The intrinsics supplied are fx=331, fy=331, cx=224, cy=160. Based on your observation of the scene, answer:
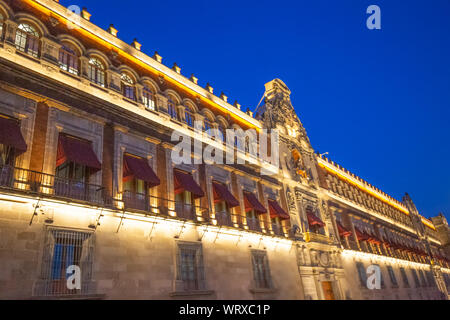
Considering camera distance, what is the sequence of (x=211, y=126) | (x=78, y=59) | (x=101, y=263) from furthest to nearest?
(x=211, y=126) < (x=78, y=59) < (x=101, y=263)

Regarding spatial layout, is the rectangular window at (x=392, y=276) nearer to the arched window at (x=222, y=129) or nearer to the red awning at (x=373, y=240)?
the red awning at (x=373, y=240)

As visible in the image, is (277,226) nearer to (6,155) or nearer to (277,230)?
(277,230)

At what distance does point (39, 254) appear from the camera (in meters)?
11.2

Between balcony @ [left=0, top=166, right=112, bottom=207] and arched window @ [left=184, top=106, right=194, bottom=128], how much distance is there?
27.2ft

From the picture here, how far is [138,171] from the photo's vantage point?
50.0ft

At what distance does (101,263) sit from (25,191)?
12.6 ft

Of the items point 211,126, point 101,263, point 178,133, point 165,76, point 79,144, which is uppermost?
point 165,76

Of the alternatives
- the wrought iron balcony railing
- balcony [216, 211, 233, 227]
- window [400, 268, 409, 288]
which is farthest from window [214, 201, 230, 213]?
window [400, 268, 409, 288]

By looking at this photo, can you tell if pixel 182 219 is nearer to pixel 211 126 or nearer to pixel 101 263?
pixel 101 263

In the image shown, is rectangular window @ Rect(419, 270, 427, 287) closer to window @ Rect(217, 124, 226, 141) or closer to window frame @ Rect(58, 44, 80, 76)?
window @ Rect(217, 124, 226, 141)

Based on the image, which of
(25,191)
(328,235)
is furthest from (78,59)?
(328,235)

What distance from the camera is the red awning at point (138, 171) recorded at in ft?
49.5

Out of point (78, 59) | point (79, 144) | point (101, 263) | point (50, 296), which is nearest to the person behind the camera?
point (50, 296)

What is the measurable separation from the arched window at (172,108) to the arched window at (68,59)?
18.9 feet
